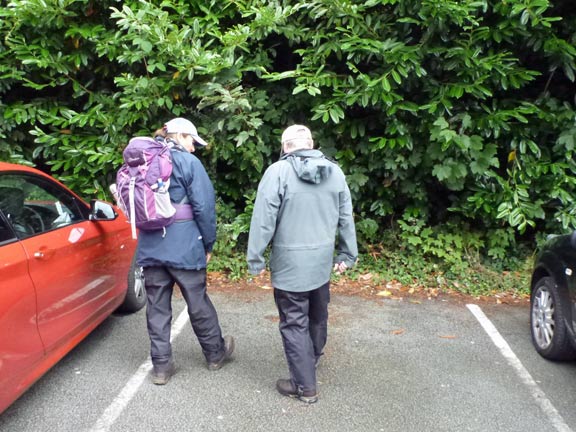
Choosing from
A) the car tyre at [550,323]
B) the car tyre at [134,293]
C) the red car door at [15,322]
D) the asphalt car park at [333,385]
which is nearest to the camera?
the red car door at [15,322]

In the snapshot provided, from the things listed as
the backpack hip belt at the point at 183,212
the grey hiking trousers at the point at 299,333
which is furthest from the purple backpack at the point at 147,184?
the grey hiking trousers at the point at 299,333

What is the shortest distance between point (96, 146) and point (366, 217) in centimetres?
344

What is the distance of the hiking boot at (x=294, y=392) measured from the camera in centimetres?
321

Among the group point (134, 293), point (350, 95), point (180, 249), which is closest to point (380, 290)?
point (350, 95)

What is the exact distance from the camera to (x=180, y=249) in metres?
3.18

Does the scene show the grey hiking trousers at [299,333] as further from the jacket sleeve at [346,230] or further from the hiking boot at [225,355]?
the hiking boot at [225,355]

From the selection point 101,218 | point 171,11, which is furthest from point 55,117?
point 101,218

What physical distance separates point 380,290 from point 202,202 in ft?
10.0

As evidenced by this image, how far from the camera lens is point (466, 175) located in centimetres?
539

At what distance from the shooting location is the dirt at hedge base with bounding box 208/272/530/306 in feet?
17.6

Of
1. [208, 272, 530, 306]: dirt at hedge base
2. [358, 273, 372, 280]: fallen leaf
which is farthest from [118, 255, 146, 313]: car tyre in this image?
[358, 273, 372, 280]: fallen leaf

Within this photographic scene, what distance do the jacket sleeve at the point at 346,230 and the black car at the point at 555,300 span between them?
1507 mm

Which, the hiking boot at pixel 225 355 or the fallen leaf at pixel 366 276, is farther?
the fallen leaf at pixel 366 276

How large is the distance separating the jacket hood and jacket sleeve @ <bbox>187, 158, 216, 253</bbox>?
1.81 feet
